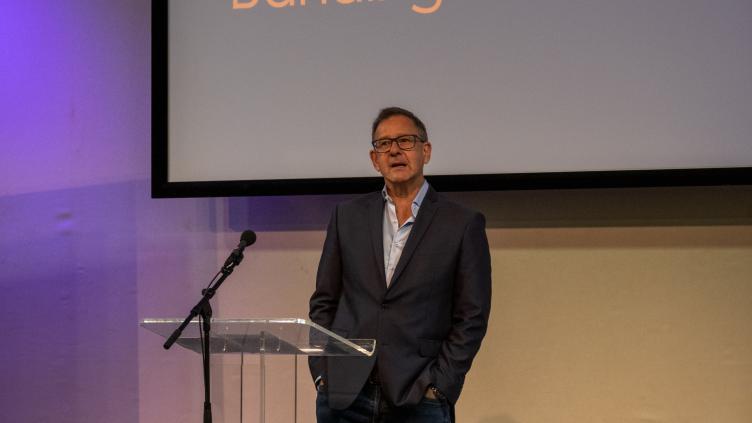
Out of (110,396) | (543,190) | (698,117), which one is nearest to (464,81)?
(543,190)

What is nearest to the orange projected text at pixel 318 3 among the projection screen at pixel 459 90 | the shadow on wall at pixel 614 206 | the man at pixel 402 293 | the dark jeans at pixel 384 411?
the projection screen at pixel 459 90

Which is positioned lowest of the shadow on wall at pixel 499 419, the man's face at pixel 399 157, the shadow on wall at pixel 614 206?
the shadow on wall at pixel 499 419

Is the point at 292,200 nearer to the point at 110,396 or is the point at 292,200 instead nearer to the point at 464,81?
the point at 464,81

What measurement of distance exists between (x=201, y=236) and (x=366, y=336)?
5.08ft

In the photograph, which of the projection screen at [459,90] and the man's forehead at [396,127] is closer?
the man's forehead at [396,127]

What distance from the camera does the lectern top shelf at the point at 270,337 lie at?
2.00 metres

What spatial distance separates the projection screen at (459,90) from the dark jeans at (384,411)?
3.57ft

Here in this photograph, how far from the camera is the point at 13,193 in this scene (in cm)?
A: 402

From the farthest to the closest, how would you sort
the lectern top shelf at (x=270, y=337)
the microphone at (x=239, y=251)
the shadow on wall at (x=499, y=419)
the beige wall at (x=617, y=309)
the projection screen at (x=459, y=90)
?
1. the shadow on wall at (x=499, y=419)
2. the beige wall at (x=617, y=309)
3. the projection screen at (x=459, y=90)
4. the microphone at (x=239, y=251)
5. the lectern top shelf at (x=270, y=337)

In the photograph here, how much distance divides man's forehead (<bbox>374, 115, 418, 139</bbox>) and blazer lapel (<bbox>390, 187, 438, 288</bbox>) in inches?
8.8

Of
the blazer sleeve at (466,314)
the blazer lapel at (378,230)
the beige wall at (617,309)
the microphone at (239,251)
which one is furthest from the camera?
the beige wall at (617,309)

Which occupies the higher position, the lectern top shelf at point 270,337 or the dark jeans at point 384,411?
the lectern top shelf at point 270,337

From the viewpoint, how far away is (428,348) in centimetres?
246

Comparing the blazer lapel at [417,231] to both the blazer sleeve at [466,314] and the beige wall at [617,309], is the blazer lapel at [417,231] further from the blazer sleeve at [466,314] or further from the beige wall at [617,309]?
the beige wall at [617,309]
